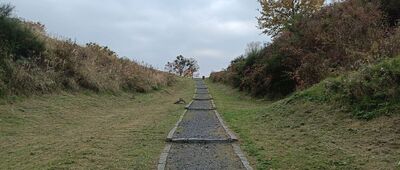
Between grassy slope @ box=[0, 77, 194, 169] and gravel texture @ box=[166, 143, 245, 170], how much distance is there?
1.18 ft

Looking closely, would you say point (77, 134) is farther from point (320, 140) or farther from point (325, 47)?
point (325, 47)

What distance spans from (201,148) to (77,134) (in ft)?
11.6

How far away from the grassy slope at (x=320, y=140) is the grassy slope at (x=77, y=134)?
2.15 m

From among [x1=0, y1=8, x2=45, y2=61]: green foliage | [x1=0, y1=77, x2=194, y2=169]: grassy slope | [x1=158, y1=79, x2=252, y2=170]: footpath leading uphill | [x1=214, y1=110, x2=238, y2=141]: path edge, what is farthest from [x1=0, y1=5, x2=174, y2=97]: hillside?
[x1=214, y1=110, x2=238, y2=141]: path edge

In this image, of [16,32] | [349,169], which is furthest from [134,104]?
[349,169]

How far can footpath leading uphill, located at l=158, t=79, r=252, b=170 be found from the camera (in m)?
7.42

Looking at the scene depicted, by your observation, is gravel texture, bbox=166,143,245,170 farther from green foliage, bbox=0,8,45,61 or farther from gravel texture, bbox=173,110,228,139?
green foliage, bbox=0,8,45,61

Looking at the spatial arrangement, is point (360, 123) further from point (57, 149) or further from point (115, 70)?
point (115, 70)

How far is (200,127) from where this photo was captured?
1198 cm

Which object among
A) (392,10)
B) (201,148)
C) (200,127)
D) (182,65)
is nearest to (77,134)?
(200,127)

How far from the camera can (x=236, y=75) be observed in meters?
30.8

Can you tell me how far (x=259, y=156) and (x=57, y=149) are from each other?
13.1 ft

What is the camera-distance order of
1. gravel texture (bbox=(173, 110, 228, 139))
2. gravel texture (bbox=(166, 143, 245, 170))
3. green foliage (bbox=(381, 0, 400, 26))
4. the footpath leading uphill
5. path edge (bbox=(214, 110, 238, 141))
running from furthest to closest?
green foliage (bbox=(381, 0, 400, 26)), gravel texture (bbox=(173, 110, 228, 139)), path edge (bbox=(214, 110, 238, 141)), the footpath leading uphill, gravel texture (bbox=(166, 143, 245, 170))

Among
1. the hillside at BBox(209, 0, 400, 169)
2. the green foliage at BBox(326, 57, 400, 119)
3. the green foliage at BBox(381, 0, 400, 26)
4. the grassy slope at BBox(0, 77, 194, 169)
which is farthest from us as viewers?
the green foliage at BBox(381, 0, 400, 26)
